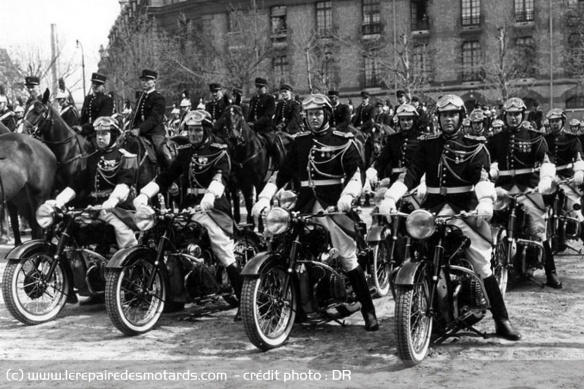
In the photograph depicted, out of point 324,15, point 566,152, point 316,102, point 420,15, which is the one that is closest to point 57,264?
point 316,102

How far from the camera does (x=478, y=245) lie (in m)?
7.67

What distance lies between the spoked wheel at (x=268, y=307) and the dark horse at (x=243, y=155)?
8.23 meters

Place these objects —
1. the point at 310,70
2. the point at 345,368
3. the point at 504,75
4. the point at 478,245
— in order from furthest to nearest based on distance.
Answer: the point at 310,70 → the point at 504,75 → the point at 478,245 → the point at 345,368

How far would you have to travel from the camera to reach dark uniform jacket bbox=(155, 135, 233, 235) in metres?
9.19

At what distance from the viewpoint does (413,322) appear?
23.5 ft

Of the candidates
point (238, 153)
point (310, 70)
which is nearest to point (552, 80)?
point (310, 70)

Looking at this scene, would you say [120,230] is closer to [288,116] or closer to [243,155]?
[243,155]

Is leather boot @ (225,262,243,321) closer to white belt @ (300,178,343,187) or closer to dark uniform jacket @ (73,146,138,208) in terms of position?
white belt @ (300,178,343,187)

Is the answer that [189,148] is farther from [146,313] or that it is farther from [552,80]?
[552,80]

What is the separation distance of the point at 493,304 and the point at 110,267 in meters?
3.66

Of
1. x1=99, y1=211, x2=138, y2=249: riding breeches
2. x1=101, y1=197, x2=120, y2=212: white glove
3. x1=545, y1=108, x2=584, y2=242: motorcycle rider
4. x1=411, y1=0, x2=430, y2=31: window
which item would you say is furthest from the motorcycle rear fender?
x1=411, y1=0, x2=430, y2=31: window

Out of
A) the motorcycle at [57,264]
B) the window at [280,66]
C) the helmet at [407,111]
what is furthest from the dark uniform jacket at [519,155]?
the window at [280,66]

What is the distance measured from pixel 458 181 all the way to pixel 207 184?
115 inches

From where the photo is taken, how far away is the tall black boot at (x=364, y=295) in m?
8.23
